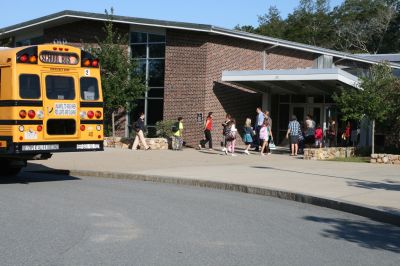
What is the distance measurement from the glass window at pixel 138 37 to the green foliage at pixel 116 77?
178 centimetres

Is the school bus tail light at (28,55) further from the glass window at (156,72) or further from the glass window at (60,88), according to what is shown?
the glass window at (156,72)

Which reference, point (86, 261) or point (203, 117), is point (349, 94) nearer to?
point (203, 117)

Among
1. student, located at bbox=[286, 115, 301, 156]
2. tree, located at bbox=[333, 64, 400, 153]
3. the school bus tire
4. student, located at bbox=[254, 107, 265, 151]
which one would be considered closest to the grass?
tree, located at bbox=[333, 64, 400, 153]

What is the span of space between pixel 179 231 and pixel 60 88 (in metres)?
6.70

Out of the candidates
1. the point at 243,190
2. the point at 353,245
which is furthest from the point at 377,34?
the point at 353,245

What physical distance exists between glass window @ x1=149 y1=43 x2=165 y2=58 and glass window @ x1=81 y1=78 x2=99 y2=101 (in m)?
14.1

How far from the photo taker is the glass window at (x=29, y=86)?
13.0 metres

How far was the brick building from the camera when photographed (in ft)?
87.0

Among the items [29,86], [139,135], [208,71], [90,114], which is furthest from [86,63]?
[208,71]

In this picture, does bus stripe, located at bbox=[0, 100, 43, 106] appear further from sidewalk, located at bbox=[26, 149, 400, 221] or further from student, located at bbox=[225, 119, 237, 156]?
student, located at bbox=[225, 119, 237, 156]

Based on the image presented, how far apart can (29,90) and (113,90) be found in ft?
44.9

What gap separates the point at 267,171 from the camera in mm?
16156

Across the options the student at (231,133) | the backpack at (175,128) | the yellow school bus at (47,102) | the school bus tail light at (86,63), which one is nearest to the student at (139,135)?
the backpack at (175,128)

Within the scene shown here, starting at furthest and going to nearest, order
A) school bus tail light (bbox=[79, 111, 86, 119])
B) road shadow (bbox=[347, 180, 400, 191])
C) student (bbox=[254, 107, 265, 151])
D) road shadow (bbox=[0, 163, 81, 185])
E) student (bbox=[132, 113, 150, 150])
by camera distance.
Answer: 1. student (bbox=[132, 113, 150, 150])
2. student (bbox=[254, 107, 265, 151])
3. road shadow (bbox=[0, 163, 81, 185])
4. school bus tail light (bbox=[79, 111, 86, 119])
5. road shadow (bbox=[347, 180, 400, 191])
